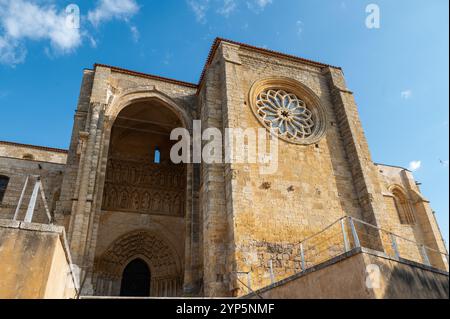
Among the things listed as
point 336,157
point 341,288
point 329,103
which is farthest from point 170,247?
point 341,288

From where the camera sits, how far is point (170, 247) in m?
12.2

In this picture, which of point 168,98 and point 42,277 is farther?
point 168,98

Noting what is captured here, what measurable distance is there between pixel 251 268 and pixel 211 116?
14.7 ft

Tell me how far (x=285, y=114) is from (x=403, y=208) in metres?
9.53

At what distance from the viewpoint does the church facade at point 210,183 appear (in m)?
8.58

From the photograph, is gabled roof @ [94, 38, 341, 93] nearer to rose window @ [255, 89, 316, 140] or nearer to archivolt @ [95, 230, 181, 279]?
rose window @ [255, 89, 316, 140]

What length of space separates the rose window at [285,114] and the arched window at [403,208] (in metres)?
8.19

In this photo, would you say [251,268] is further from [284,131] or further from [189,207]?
[284,131]

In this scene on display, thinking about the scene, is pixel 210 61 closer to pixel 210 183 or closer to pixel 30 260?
pixel 210 183

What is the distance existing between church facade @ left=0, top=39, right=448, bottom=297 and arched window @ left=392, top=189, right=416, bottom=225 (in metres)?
1.68

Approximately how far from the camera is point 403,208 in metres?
17.1

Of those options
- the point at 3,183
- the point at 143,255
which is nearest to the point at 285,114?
the point at 143,255

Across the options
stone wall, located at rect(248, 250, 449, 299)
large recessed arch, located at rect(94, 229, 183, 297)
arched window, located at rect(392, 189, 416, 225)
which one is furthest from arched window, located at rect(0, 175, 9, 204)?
arched window, located at rect(392, 189, 416, 225)

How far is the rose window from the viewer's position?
10898mm
